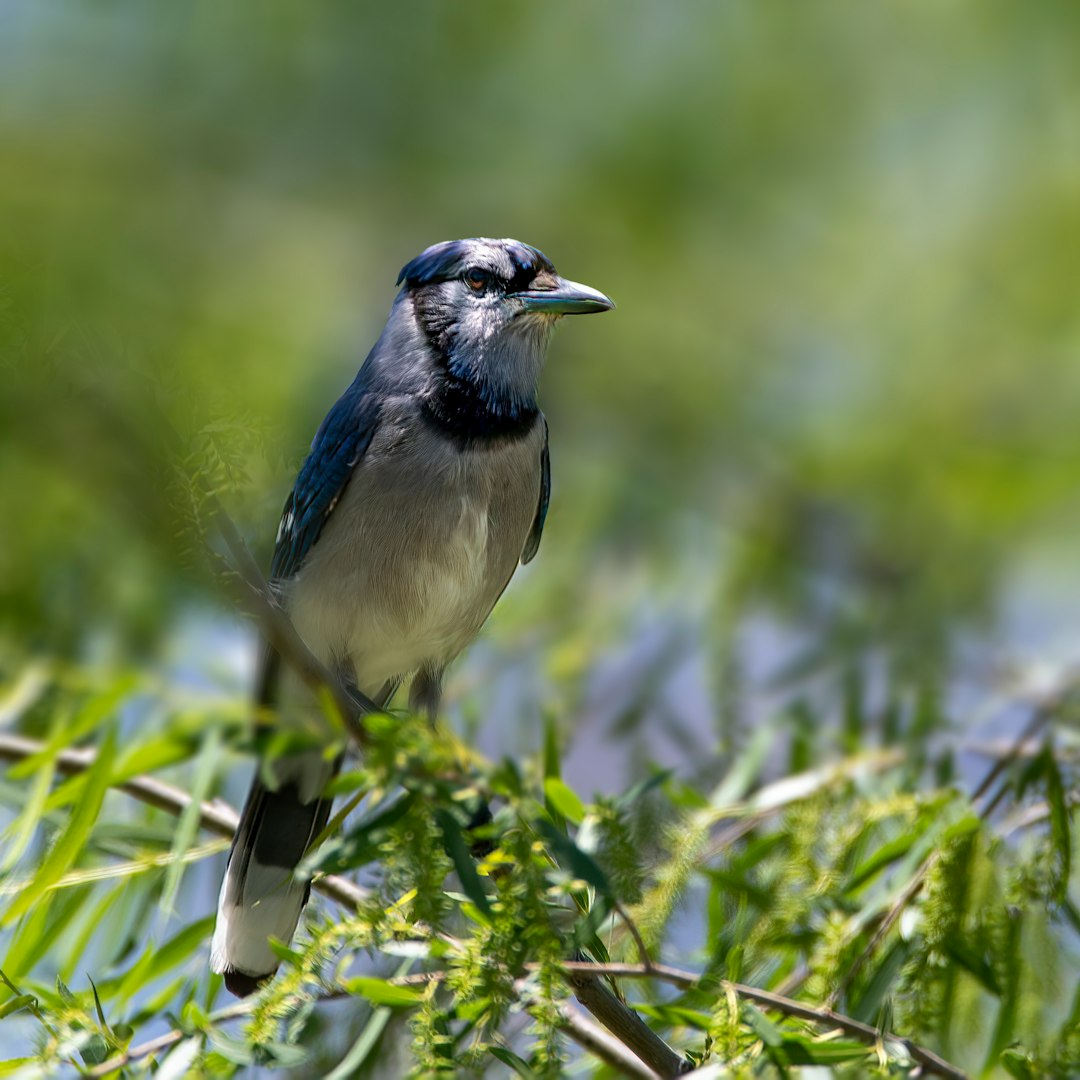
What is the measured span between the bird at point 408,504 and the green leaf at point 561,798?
0.60 m

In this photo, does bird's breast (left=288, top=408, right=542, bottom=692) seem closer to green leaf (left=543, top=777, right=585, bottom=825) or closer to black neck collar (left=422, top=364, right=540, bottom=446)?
black neck collar (left=422, top=364, right=540, bottom=446)

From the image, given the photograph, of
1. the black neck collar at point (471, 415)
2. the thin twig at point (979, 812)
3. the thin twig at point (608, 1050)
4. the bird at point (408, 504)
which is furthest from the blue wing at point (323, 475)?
the thin twig at point (979, 812)

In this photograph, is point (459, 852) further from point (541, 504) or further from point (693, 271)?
point (693, 271)

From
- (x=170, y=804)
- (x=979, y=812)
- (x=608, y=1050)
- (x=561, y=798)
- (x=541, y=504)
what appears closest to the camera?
(x=561, y=798)

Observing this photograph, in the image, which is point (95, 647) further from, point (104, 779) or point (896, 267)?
point (896, 267)

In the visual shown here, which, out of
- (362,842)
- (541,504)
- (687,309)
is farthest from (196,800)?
(687,309)

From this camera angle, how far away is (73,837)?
1923 millimetres

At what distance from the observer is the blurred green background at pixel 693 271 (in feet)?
10.8

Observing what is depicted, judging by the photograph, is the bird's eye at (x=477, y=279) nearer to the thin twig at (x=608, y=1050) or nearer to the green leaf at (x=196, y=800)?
the green leaf at (x=196, y=800)

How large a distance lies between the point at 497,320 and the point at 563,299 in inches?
6.1

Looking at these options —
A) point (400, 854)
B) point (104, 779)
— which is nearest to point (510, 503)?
point (104, 779)

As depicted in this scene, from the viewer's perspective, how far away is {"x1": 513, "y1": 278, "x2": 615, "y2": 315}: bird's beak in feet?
6.89

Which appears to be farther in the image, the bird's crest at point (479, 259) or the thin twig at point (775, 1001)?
the bird's crest at point (479, 259)

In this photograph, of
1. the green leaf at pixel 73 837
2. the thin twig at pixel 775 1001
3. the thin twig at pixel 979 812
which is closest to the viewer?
the thin twig at pixel 775 1001
